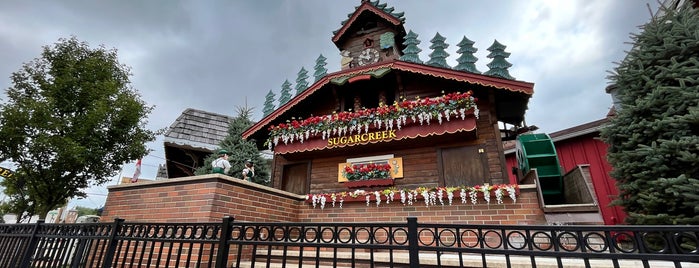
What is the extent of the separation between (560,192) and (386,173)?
5.04 meters

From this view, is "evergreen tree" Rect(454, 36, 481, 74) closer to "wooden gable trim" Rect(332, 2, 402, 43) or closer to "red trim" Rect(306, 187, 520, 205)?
"wooden gable trim" Rect(332, 2, 402, 43)

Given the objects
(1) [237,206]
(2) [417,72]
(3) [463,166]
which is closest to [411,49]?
(2) [417,72]

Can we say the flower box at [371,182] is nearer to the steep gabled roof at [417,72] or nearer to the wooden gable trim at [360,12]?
the steep gabled roof at [417,72]

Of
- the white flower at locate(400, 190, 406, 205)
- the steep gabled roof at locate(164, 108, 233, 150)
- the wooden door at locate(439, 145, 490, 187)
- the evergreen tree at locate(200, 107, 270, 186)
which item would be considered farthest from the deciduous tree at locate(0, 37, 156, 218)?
the wooden door at locate(439, 145, 490, 187)

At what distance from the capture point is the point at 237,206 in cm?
506

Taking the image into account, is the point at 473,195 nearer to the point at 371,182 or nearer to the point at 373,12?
the point at 371,182

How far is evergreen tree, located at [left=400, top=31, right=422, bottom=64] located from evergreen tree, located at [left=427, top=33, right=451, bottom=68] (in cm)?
73

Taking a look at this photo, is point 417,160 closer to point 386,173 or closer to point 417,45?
point 386,173

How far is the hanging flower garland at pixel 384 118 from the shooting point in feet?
20.7

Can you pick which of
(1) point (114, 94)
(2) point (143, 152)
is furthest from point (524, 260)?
(1) point (114, 94)

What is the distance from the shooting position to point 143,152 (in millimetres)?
10812

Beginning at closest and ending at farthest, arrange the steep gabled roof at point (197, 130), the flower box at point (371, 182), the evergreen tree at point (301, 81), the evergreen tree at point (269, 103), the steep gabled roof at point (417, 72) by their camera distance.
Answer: the steep gabled roof at point (417, 72) → the flower box at point (371, 182) → the evergreen tree at point (301, 81) → the evergreen tree at point (269, 103) → the steep gabled roof at point (197, 130)

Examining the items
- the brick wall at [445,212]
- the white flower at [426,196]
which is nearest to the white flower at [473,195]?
the brick wall at [445,212]

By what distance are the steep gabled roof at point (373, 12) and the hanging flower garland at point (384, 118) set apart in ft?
14.2
